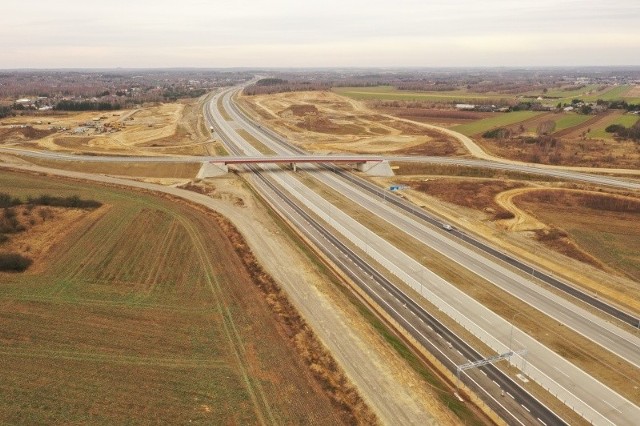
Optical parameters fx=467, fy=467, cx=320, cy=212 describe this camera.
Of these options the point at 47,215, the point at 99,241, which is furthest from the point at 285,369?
the point at 47,215

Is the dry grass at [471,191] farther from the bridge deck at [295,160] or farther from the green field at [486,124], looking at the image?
the green field at [486,124]

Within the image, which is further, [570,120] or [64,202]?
[570,120]

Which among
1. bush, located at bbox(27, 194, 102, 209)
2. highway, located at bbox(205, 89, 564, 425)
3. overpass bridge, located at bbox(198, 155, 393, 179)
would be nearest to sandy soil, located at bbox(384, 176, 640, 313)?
overpass bridge, located at bbox(198, 155, 393, 179)

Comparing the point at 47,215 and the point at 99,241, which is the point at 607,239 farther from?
the point at 47,215

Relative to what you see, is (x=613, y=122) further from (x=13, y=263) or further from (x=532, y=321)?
(x=13, y=263)

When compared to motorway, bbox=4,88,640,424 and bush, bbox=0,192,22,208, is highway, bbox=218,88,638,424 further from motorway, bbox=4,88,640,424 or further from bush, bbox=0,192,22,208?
bush, bbox=0,192,22,208

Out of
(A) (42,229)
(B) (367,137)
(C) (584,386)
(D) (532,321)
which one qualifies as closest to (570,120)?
(B) (367,137)
